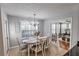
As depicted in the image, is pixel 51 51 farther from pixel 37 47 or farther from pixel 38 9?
pixel 38 9

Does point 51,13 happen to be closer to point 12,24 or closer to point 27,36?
point 27,36

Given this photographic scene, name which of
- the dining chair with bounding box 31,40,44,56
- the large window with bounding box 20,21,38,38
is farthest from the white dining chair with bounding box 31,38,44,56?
the large window with bounding box 20,21,38,38

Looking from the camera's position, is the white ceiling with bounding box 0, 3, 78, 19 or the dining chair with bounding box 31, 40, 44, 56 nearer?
the white ceiling with bounding box 0, 3, 78, 19

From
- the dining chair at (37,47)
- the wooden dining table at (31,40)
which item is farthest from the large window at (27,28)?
the dining chair at (37,47)

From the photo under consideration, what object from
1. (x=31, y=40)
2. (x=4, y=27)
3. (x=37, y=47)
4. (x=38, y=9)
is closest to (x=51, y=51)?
A: (x=37, y=47)

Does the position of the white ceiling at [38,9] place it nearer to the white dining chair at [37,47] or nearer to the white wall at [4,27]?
the white wall at [4,27]

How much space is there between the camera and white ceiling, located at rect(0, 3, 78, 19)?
143cm

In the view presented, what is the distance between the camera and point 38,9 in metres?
1.48

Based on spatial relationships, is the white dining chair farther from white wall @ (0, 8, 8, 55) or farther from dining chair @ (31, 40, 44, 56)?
white wall @ (0, 8, 8, 55)

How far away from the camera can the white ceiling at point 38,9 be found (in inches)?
56.4

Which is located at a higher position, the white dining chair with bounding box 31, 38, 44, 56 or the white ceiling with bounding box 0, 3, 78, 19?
the white ceiling with bounding box 0, 3, 78, 19

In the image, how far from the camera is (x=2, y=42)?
4.74 ft

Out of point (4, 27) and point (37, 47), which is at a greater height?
point (4, 27)

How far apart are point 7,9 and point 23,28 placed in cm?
43
